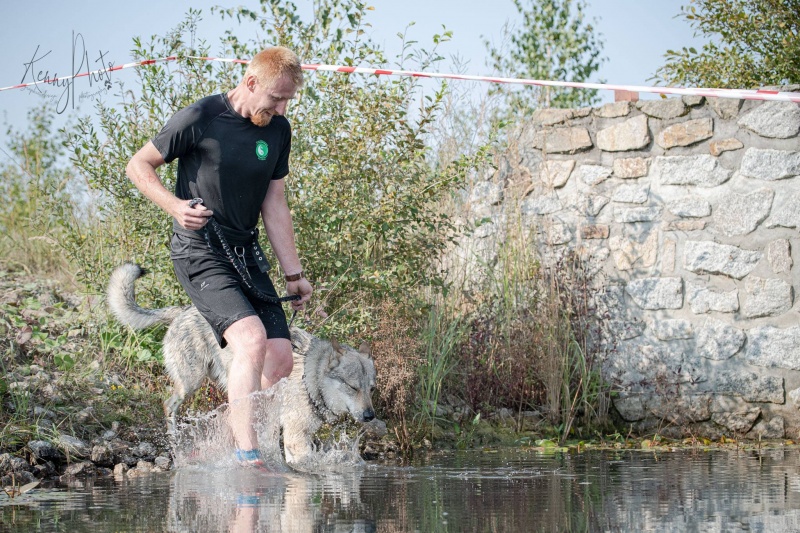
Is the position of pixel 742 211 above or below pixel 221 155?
above

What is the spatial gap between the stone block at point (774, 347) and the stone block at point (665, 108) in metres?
1.82

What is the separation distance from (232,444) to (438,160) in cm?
390

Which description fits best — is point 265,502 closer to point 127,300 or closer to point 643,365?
point 127,300

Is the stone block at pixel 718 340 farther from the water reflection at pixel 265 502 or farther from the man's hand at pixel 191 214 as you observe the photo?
the man's hand at pixel 191 214

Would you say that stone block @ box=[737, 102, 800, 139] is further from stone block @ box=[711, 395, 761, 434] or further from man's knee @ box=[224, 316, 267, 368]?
man's knee @ box=[224, 316, 267, 368]

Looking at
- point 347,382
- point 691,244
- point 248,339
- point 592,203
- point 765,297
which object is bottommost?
point 347,382

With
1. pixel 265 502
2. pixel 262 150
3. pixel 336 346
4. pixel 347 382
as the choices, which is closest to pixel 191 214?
pixel 262 150

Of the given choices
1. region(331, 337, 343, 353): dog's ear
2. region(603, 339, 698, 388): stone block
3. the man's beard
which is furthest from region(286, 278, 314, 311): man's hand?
region(603, 339, 698, 388): stone block

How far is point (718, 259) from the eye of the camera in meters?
7.04

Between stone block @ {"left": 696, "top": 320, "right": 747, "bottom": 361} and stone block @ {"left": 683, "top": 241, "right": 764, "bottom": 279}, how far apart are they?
0.41 m

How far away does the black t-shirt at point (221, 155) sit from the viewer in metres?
4.46

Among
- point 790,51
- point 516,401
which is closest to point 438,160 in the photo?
point 516,401

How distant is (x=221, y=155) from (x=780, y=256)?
179 inches

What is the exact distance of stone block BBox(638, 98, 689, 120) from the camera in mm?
7250
